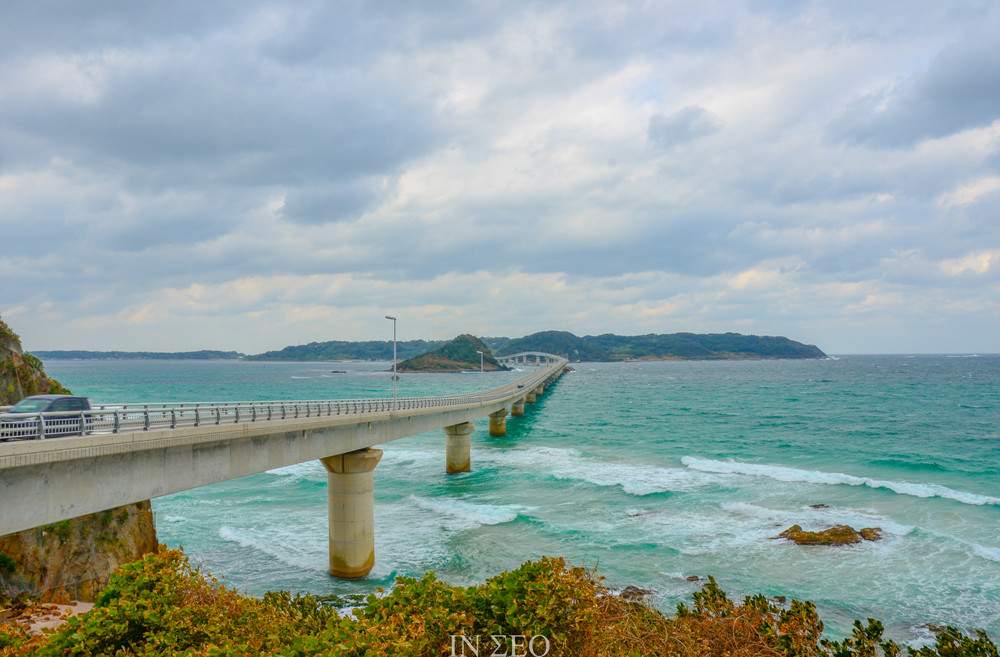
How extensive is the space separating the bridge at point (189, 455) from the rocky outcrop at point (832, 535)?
2146 cm

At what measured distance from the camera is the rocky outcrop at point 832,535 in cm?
2789

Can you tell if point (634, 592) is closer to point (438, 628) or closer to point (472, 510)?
point (438, 628)

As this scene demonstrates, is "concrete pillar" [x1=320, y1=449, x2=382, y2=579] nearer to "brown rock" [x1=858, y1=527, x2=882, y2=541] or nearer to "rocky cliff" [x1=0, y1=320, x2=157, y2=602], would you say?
"rocky cliff" [x1=0, y1=320, x2=157, y2=602]

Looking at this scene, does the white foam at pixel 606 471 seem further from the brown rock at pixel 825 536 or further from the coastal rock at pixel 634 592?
the coastal rock at pixel 634 592

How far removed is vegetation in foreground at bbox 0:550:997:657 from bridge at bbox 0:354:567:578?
3.31 meters

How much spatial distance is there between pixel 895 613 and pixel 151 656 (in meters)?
24.1

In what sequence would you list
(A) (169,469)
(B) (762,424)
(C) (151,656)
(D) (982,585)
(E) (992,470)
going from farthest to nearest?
(B) (762,424) → (E) (992,470) → (D) (982,585) → (A) (169,469) → (C) (151,656)

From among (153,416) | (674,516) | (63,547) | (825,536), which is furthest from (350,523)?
(825,536)

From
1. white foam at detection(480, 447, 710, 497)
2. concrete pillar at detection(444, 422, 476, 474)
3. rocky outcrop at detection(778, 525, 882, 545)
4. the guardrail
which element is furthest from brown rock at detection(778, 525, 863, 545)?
concrete pillar at detection(444, 422, 476, 474)

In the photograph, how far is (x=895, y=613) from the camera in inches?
811

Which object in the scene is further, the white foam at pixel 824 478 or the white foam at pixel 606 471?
the white foam at pixel 606 471

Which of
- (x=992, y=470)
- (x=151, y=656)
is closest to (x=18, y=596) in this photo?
(x=151, y=656)

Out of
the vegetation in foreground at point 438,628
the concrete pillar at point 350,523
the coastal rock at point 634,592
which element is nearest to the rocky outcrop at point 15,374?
the concrete pillar at point 350,523

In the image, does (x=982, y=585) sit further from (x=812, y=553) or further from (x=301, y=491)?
(x=301, y=491)
